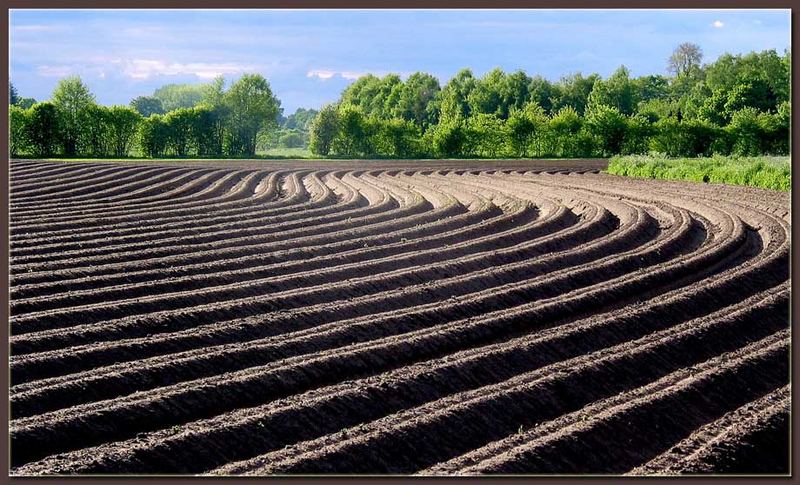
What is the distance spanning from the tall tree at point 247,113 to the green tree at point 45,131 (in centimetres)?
1547

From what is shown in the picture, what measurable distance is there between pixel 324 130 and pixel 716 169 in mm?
25451

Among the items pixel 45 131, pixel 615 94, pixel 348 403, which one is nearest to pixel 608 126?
pixel 615 94

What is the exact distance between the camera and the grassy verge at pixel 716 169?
97.9ft

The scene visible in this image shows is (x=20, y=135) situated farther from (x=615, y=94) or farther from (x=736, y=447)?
(x=615, y=94)

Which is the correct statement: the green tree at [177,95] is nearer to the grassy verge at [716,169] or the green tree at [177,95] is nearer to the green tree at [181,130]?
the green tree at [181,130]

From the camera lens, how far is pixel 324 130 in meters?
53.7

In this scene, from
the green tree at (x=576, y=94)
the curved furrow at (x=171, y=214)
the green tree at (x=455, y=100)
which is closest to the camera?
the curved furrow at (x=171, y=214)

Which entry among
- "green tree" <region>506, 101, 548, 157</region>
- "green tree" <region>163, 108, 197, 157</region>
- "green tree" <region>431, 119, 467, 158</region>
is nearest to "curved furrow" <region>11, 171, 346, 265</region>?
"green tree" <region>163, 108, 197, 157</region>

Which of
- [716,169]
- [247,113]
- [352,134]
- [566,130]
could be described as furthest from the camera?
[566,130]

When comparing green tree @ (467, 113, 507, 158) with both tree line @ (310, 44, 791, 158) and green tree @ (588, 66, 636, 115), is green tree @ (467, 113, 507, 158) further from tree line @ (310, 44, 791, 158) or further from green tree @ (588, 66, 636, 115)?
green tree @ (588, 66, 636, 115)

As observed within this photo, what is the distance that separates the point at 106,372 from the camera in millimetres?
9930

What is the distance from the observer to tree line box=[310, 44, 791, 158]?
48094 mm

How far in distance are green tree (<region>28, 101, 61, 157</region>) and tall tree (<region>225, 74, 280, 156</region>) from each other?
15468mm

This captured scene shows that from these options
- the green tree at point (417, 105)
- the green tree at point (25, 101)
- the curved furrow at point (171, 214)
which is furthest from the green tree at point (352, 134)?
the green tree at point (25, 101)
